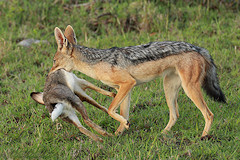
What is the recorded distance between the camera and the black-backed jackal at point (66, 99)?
574cm

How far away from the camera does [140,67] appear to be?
5.73m

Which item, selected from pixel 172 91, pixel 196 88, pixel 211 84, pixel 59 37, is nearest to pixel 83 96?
pixel 59 37

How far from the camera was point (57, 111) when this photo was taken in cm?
547

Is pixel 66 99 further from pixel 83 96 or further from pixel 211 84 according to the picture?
pixel 211 84

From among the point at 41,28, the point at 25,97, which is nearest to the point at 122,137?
the point at 25,97

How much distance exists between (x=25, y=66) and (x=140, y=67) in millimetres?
3582

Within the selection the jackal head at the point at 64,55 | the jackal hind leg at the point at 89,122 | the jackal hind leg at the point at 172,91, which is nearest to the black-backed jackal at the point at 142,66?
the jackal head at the point at 64,55

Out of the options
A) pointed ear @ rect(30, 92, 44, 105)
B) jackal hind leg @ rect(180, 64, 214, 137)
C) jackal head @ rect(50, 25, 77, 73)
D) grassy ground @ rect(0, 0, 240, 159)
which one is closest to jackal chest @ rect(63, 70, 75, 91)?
jackal head @ rect(50, 25, 77, 73)

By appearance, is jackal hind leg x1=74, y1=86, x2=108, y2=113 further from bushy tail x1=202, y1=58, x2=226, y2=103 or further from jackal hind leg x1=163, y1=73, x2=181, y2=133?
bushy tail x1=202, y1=58, x2=226, y2=103

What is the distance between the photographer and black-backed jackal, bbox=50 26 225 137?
18.1 feet

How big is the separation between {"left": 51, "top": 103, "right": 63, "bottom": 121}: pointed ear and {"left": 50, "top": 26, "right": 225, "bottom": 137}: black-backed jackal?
1.96ft

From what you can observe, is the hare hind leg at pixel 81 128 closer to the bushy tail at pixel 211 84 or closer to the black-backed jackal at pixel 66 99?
the black-backed jackal at pixel 66 99

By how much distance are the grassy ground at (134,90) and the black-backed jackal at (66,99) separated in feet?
0.75

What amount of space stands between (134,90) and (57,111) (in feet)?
7.02
